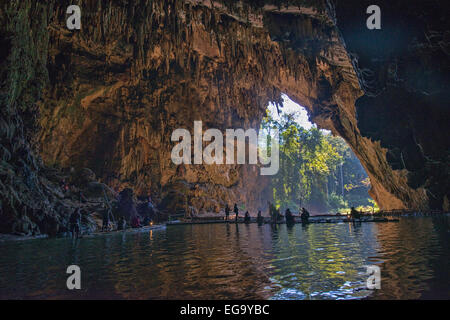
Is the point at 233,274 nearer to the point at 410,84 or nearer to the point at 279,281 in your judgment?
the point at 279,281

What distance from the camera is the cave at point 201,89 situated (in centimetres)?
724

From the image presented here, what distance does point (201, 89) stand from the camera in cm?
2548

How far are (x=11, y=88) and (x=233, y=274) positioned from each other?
12320mm

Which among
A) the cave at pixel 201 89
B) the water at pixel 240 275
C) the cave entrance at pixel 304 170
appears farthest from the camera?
the cave entrance at pixel 304 170

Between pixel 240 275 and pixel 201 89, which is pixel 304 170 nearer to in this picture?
pixel 201 89

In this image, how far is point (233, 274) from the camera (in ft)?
12.8

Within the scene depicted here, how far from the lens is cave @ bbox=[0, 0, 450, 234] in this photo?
285 inches

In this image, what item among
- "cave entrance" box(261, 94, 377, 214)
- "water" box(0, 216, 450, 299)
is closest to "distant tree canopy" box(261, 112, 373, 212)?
"cave entrance" box(261, 94, 377, 214)
